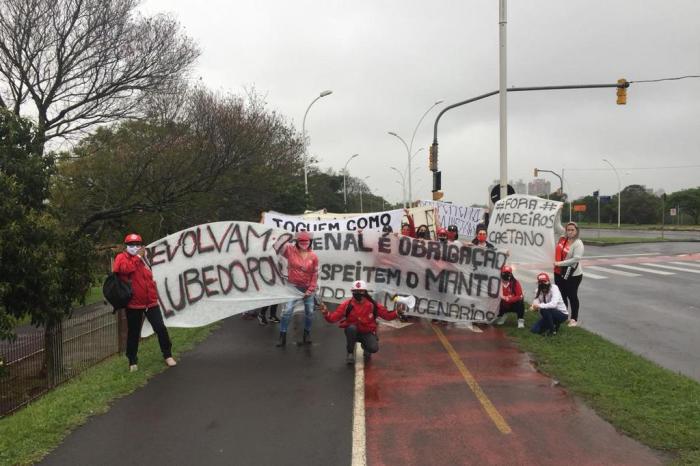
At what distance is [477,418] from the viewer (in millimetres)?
5273

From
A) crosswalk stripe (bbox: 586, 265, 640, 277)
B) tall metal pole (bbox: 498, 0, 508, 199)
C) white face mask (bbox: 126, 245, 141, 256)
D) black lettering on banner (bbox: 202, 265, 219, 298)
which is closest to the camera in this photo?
white face mask (bbox: 126, 245, 141, 256)

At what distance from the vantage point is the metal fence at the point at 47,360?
7.77 metres

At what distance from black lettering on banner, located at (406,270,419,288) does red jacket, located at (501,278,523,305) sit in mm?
1441

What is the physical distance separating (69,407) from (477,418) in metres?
4.19

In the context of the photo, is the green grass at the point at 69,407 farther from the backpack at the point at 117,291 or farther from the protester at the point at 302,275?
the protester at the point at 302,275

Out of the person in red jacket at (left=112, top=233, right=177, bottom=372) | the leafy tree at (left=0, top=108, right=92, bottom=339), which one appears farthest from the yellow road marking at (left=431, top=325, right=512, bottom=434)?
the leafy tree at (left=0, top=108, right=92, bottom=339)

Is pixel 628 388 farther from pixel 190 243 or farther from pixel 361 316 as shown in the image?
pixel 190 243

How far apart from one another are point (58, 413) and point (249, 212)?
20.2 m

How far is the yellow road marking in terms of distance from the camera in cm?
511

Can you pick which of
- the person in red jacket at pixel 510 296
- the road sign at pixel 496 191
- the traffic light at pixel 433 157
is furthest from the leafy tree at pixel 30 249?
the traffic light at pixel 433 157

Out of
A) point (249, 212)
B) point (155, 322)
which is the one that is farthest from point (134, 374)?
point (249, 212)

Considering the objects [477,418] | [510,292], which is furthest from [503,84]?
[477,418]

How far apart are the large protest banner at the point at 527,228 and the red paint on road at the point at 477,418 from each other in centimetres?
283

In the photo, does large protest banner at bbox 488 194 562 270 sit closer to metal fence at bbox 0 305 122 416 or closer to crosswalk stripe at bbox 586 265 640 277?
metal fence at bbox 0 305 122 416
